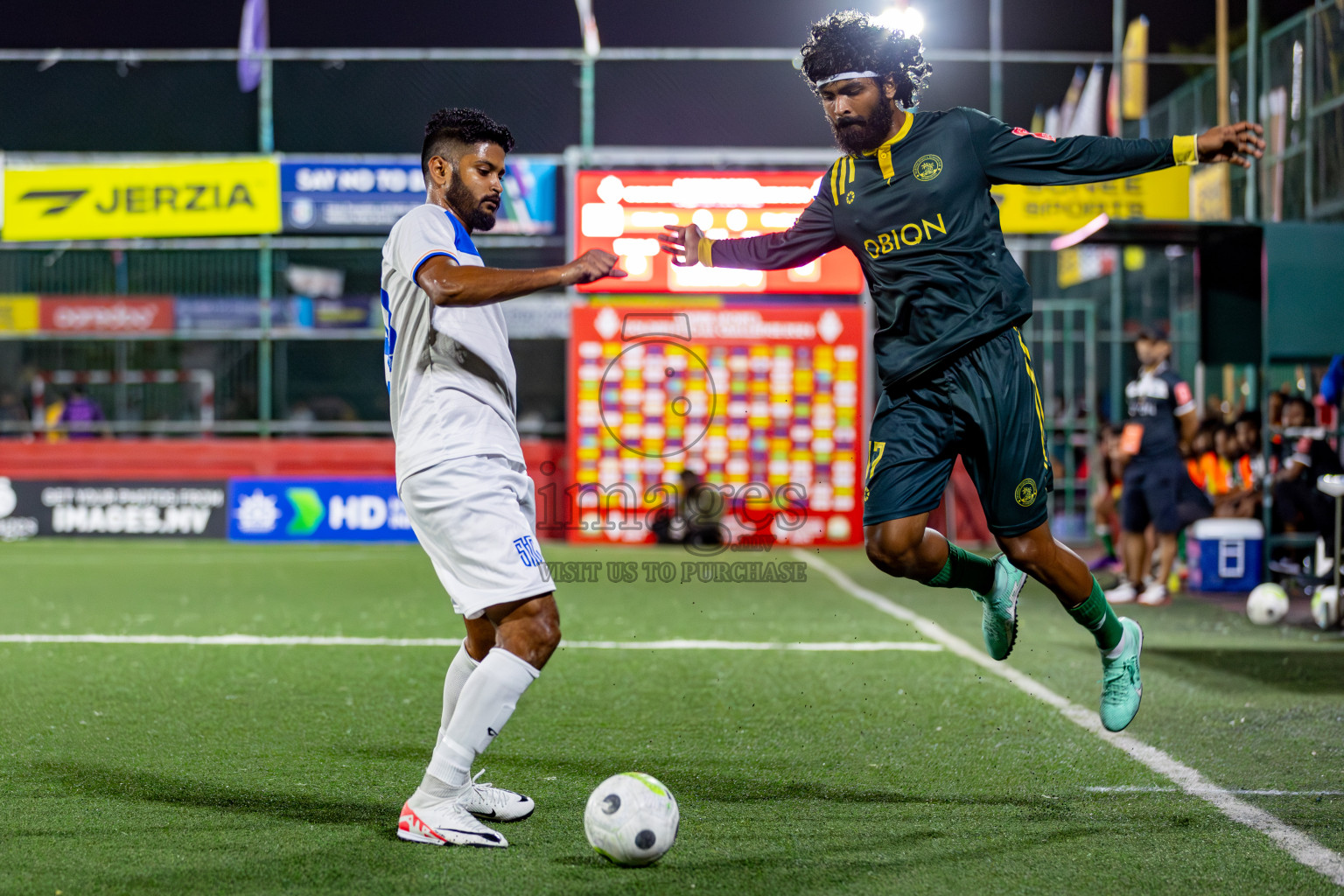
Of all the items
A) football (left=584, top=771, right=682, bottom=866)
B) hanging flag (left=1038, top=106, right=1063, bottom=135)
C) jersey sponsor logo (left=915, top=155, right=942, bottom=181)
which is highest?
hanging flag (left=1038, top=106, right=1063, bottom=135)

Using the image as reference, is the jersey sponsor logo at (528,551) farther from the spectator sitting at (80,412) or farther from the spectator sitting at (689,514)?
the spectator sitting at (80,412)

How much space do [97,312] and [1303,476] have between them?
14190mm

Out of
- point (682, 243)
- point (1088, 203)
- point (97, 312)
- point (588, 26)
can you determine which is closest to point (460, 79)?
point (588, 26)

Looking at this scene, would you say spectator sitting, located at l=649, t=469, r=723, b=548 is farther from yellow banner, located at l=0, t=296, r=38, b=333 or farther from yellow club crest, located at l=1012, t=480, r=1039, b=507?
yellow club crest, located at l=1012, t=480, r=1039, b=507

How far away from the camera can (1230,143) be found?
4.20 metres

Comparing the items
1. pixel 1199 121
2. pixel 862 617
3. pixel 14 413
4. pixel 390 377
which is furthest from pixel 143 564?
pixel 1199 121

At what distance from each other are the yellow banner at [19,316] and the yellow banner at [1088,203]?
12.4 metres

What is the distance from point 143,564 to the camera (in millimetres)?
13531

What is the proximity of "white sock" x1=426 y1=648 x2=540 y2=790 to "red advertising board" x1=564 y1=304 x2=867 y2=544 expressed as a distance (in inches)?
514

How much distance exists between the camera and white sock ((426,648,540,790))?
3715 mm

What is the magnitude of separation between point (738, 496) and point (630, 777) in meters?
13.2

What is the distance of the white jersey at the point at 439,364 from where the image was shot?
376 cm

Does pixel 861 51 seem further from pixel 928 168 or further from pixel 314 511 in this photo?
pixel 314 511

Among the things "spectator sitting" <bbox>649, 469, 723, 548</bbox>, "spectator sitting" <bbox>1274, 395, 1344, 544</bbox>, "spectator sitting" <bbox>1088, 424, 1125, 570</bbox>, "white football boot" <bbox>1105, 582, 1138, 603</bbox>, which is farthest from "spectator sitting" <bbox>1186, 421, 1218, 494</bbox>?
"spectator sitting" <bbox>649, 469, 723, 548</bbox>
